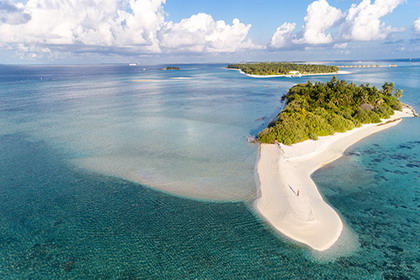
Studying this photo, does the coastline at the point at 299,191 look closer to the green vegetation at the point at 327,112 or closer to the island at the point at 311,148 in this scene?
the island at the point at 311,148

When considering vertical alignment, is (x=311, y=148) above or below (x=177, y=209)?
above

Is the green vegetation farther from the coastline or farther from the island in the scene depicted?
the coastline

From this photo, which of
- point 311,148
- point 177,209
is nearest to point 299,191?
point 177,209

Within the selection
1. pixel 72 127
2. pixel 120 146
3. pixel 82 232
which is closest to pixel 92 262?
pixel 82 232

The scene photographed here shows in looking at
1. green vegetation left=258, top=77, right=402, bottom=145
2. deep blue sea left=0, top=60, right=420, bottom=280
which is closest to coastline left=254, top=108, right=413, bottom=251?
deep blue sea left=0, top=60, right=420, bottom=280

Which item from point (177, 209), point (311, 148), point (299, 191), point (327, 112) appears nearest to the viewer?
point (177, 209)

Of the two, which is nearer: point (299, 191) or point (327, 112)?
point (299, 191)

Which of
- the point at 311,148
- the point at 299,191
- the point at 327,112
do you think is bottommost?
the point at 299,191

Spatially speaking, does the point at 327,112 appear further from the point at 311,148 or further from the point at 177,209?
the point at 177,209
